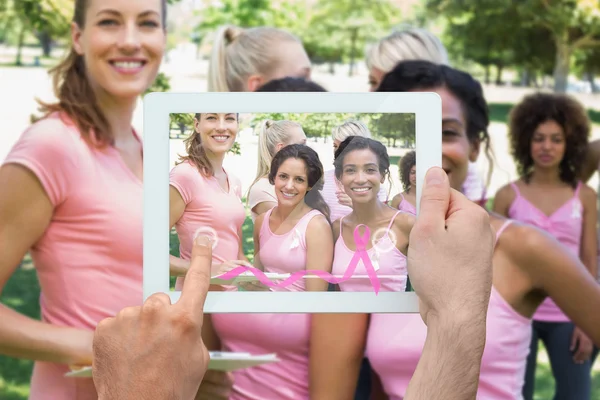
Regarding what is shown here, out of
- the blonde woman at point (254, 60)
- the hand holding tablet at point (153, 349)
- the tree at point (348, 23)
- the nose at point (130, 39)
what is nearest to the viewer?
the hand holding tablet at point (153, 349)

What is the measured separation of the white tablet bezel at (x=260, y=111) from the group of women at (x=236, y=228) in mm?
20

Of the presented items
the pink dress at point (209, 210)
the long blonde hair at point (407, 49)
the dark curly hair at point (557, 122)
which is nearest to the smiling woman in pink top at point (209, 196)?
the pink dress at point (209, 210)

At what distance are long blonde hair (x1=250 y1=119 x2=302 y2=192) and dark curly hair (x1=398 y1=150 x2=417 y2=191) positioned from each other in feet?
0.51

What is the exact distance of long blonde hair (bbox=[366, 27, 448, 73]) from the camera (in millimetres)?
2633

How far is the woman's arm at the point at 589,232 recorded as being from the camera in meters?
3.07

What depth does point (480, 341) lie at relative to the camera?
918mm

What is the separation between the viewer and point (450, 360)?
35.8 inches

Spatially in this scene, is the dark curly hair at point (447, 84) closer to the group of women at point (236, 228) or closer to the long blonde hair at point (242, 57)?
the group of women at point (236, 228)

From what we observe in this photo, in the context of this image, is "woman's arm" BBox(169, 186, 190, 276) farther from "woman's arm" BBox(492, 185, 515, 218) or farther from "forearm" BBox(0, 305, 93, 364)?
"woman's arm" BBox(492, 185, 515, 218)

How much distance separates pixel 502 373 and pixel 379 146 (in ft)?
2.22

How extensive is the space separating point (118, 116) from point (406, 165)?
886mm

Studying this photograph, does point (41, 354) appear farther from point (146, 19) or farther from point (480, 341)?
point (480, 341)

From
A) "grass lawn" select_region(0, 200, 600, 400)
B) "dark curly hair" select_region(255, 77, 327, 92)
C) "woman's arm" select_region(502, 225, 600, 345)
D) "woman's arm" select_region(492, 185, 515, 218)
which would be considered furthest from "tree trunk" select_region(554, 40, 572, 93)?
"woman's arm" select_region(502, 225, 600, 345)

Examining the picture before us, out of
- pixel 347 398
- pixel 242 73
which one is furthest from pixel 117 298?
pixel 242 73
